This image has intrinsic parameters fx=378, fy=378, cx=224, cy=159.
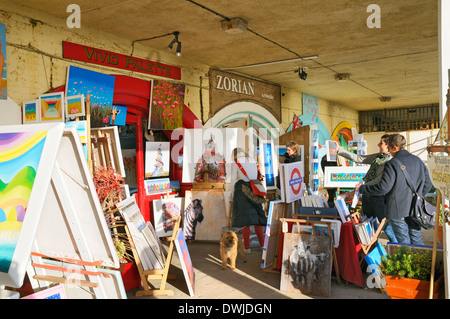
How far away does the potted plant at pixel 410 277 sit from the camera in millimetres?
2824

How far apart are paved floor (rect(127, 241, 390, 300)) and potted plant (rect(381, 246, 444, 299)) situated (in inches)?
40.2

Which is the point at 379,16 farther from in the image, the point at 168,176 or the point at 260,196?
the point at 168,176

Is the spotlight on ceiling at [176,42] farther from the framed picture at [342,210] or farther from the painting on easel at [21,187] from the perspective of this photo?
the painting on easel at [21,187]

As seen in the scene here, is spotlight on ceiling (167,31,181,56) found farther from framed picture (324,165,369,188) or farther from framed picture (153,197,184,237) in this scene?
framed picture (324,165,369,188)

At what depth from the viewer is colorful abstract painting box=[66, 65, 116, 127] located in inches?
191

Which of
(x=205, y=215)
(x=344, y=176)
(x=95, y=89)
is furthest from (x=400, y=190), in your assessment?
(x=95, y=89)

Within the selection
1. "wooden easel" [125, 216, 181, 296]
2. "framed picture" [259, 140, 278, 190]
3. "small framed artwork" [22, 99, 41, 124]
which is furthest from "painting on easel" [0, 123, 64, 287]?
"framed picture" [259, 140, 278, 190]

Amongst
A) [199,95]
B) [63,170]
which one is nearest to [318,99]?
A: [199,95]

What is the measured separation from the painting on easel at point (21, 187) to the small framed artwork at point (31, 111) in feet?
9.01

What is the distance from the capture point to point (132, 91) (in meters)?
5.72

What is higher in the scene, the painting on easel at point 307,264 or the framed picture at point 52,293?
the framed picture at point 52,293

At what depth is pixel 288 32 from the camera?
5504 mm

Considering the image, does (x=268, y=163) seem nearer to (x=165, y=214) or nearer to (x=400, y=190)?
(x=165, y=214)

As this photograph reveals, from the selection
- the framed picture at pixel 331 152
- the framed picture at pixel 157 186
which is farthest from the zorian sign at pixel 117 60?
the framed picture at pixel 331 152
